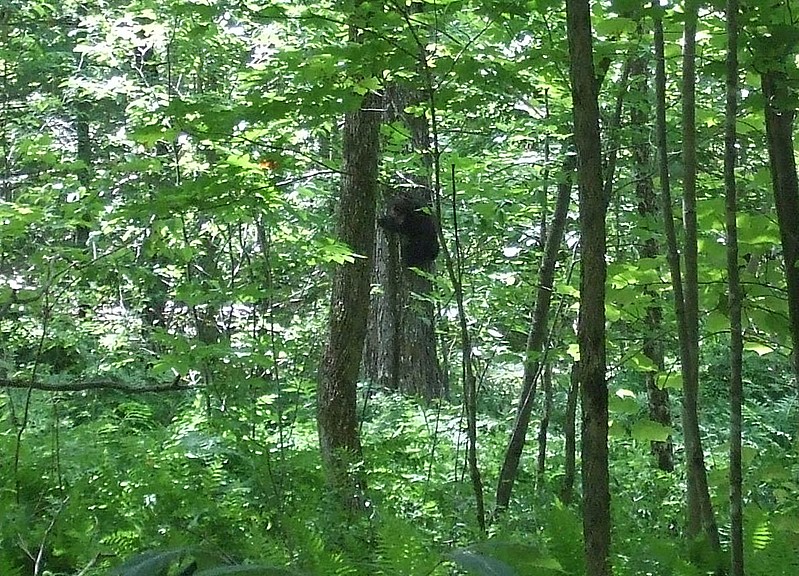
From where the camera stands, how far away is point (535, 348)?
3.85 m

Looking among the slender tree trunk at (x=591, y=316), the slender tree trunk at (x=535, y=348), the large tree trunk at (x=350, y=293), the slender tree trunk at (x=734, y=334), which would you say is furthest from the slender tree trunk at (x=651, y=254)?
the slender tree trunk at (x=591, y=316)

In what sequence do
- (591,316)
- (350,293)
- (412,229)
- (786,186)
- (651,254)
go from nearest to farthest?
(591,316)
(786,186)
(350,293)
(651,254)
(412,229)

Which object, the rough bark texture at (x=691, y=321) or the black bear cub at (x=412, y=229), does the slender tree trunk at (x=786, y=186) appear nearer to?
the rough bark texture at (x=691, y=321)

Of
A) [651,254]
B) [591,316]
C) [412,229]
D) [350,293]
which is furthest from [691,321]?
[412,229]

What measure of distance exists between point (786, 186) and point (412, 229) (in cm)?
433

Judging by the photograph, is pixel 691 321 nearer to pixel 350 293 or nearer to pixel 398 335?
pixel 350 293

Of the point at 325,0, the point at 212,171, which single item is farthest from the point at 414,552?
the point at 325,0

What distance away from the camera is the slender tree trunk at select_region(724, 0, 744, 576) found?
1997 millimetres

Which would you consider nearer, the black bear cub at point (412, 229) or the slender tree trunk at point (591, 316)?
the slender tree trunk at point (591, 316)

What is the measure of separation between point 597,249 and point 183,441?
11.0 ft

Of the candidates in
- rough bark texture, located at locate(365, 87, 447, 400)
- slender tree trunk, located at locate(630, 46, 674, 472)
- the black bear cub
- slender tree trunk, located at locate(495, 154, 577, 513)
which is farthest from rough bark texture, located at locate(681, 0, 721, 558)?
rough bark texture, located at locate(365, 87, 447, 400)

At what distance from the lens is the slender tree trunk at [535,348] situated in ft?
11.8

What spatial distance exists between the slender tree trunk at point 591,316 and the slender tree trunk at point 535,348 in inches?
62.3

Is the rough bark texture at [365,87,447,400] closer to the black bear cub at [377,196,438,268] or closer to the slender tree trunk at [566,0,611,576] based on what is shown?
the black bear cub at [377,196,438,268]
